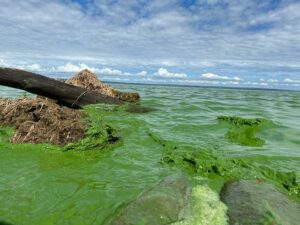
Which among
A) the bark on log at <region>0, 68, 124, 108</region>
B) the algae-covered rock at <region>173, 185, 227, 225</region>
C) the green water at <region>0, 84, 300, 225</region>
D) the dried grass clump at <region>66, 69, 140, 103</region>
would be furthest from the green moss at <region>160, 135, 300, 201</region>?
the dried grass clump at <region>66, 69, 140, 103</region>

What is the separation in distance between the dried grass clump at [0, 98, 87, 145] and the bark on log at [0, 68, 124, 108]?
1316 millimetres

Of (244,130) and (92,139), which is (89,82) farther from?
(92,139)

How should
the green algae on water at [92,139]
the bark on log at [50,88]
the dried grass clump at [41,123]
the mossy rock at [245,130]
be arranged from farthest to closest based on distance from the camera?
1. the bark on log at [50,88]
2. the mossy rock at [245,130]
3. the dried grass clump at [41,123]
4. the green algae on water at [92,139]

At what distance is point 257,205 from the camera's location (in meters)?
5.29

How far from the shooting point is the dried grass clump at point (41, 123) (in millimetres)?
9578

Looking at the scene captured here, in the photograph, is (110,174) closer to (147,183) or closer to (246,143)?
(147,183)

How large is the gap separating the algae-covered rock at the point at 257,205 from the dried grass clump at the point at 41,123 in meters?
4.93

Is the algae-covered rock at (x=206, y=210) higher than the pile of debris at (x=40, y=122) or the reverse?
the reverse

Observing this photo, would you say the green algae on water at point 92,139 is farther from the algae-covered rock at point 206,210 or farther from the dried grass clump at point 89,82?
the dried grass clump at point 89,82

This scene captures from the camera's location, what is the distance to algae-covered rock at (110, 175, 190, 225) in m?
4.89

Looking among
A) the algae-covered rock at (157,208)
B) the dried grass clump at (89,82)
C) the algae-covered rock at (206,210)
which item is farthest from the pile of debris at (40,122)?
the dried grass clump at (89,82)

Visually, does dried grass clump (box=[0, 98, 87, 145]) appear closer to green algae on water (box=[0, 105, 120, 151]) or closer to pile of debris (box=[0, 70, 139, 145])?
pile of debris (box=[0, 70, 139, 145])

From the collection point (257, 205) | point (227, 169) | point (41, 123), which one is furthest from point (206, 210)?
point (41, 123)

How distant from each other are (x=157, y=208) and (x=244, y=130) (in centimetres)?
899
